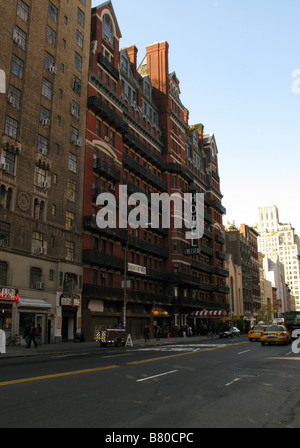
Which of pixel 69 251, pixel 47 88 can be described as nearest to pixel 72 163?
pixel 47 88

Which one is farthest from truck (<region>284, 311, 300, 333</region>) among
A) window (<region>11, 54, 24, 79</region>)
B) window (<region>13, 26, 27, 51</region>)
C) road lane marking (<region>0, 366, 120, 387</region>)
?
window (<region>13, 26, 27, 51</region>)

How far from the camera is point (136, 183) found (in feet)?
173

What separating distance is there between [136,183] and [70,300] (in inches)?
835

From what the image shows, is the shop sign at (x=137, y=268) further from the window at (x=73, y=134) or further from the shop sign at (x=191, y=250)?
the window at (x=73, y=134)

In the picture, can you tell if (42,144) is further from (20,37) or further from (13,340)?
(13,340)

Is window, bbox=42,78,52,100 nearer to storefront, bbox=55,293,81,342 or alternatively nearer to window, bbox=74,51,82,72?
window, bbox=74,51,82,72

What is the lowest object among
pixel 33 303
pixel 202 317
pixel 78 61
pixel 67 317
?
pixel 202 317

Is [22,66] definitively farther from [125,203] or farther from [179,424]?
[179,424]

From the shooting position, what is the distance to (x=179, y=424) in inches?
272

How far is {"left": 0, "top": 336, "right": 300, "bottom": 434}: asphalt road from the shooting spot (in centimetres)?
707

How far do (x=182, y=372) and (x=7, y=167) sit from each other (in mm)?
23484

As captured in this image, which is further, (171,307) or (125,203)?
(171,307)

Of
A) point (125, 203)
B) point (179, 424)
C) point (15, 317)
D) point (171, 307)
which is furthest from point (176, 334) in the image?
point (179, 424)
